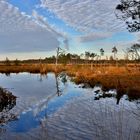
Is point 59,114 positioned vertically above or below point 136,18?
below

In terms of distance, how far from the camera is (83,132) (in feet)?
46.0

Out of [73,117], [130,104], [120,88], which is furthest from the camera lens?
[120,88]

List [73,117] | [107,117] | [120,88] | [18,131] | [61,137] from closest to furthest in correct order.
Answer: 1. [61,137]
2. [18,131]
3. [107,117]
4. [73,117]
5. [120,88]

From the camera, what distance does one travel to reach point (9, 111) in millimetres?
19703

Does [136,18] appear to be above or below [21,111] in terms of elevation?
above

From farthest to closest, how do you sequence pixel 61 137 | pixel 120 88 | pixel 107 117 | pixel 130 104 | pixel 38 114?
1. pixel 120 88
2. pixel 130 104
3. pixel 38 114
4. pixel 107 117
5. pixel 61 137

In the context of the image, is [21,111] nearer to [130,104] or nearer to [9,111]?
[9,111]

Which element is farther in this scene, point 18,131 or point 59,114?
point 59,114

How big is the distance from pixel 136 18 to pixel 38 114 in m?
9.19

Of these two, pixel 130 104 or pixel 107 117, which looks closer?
pixel 107 117

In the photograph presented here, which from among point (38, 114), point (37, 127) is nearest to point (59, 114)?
point (38, 114)

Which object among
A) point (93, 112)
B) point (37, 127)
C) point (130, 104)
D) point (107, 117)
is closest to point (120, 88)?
point (130, 104)

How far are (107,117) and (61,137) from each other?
12.6 ft

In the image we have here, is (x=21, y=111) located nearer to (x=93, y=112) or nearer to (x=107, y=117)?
(x=93, y=112)
